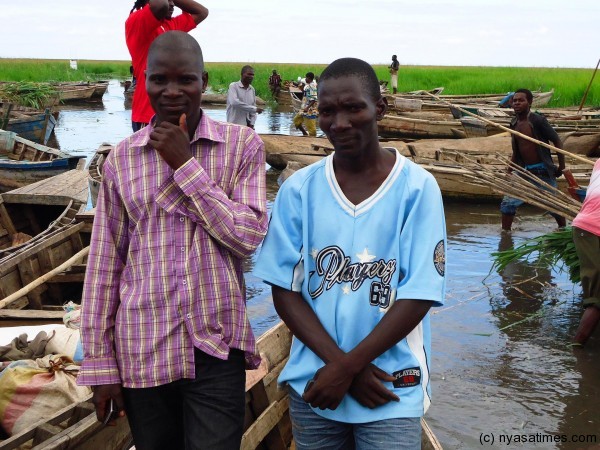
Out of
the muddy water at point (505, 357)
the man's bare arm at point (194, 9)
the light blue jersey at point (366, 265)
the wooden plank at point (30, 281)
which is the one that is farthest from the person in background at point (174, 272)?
the wooden plank at point (30, 281)

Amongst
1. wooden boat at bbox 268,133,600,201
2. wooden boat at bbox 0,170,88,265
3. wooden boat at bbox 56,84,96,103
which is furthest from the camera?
wooden boat at bbox 56,84,96,103

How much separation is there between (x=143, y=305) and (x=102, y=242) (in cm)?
22

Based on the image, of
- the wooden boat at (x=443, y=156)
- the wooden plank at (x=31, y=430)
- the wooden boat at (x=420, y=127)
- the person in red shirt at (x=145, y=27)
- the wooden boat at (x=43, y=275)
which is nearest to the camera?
the wooden plank at (x=31, y=430)

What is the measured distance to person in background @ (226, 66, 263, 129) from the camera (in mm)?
9773

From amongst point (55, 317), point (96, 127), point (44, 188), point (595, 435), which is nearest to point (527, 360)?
point (595, 435)

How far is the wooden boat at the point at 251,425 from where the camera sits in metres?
2.48

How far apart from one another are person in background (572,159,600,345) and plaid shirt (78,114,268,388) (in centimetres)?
286

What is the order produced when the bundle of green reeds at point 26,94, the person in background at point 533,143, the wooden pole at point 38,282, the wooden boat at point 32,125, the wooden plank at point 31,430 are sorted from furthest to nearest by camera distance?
1. the bundle of green reeds at point 26,94
2. the wooden boat at point 32,125
3. the person in background at point 533,143
4. the wooden pole at point 38,282
5. the wooden plank at point 31,430

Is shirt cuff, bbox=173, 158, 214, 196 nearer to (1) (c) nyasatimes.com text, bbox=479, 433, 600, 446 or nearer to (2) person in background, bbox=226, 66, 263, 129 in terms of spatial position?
(1) (c) nyasatimes.com text, bbox=479, 433, 600, 446

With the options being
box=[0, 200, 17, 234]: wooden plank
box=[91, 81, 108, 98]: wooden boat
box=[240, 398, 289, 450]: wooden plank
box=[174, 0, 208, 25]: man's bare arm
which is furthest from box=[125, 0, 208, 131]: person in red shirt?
box=[91, 81, 108, 98]: wooden boat

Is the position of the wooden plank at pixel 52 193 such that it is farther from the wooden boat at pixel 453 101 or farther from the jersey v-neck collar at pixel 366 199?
the wooden boat at pixel 453 101

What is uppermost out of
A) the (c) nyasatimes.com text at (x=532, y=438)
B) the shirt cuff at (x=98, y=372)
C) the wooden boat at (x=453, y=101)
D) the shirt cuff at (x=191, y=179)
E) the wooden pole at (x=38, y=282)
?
the shirt cuff at (x=191, y=179)

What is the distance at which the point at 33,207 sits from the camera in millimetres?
7688

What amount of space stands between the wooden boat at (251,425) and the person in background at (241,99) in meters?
7.15
